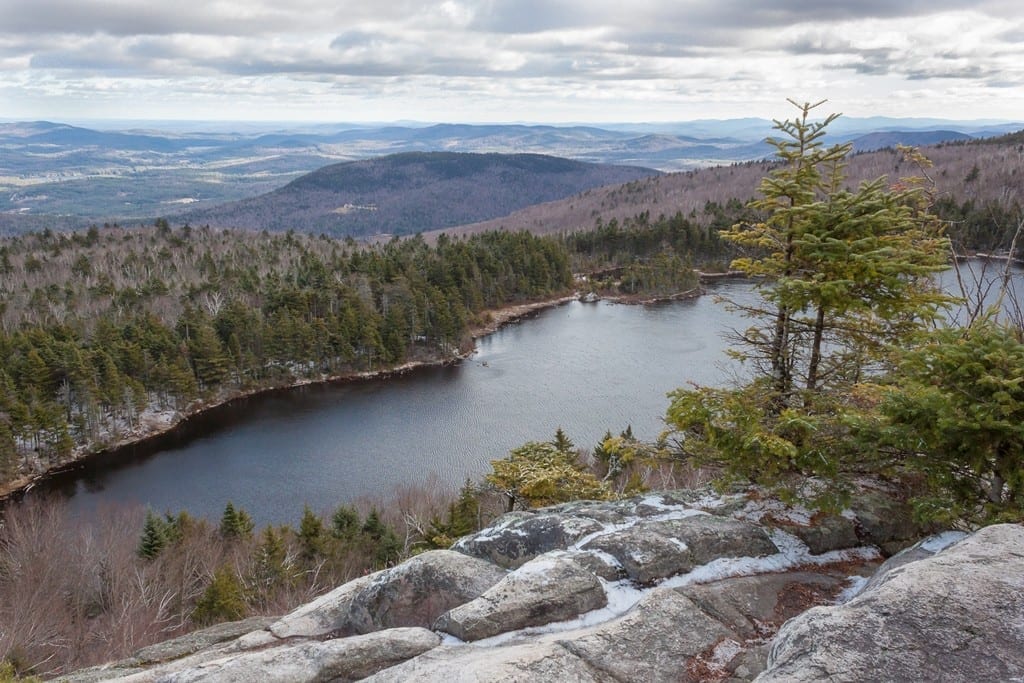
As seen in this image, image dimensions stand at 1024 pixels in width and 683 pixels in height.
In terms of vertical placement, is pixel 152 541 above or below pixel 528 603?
below

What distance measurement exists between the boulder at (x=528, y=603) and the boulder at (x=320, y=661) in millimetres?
478

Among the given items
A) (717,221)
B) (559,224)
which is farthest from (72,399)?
(559,224)

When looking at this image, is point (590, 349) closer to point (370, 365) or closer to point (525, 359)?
point (525, 359)

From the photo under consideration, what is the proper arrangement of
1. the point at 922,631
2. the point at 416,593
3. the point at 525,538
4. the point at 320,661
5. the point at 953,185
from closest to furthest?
1. the point at 922,631
2. the point at 320,661
3. the point at 416,593
4. the point at 525,538
5. the point at 953,185

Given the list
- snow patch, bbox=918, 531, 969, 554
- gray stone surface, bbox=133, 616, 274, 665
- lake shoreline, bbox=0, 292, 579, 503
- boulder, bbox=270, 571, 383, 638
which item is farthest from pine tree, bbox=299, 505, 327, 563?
lake shoreline, bbox=0, 292, 579, 503

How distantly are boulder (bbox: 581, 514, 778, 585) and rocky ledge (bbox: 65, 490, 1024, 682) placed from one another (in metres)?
0.03

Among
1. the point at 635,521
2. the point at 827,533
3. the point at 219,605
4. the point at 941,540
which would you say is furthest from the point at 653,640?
the point at 219,605

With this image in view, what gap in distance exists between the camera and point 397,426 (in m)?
56.3

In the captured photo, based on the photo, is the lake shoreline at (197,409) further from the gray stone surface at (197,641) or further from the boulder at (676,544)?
the boulder at (676,544)

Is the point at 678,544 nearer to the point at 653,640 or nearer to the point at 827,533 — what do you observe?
the point at 653,640

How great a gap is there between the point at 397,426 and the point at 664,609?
163ft

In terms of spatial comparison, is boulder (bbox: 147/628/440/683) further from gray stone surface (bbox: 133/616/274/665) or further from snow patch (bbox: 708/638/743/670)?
snow patch (bbox: 708/638/743/670)

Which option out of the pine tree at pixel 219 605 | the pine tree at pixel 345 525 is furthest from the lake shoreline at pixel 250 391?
the pine tree at pixel 219 605

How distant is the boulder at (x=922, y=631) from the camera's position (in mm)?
5695
